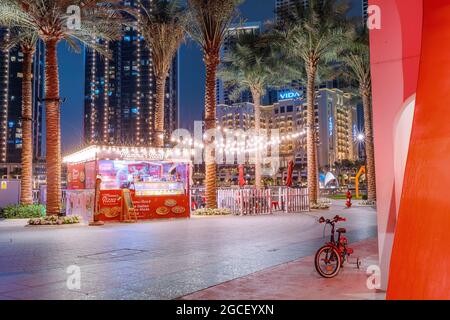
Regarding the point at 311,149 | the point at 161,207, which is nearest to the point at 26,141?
the point at 161,207

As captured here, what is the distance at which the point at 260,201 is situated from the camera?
22297 millimetres

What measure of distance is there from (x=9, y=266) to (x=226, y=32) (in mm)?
16815

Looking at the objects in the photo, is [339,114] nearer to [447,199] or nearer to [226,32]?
[226,32]

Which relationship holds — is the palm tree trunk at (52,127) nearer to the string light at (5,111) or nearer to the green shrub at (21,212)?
the green shrub at (21,212)

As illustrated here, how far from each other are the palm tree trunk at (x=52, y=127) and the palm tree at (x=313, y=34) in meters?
13.5

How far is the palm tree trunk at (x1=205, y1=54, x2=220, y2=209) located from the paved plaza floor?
5.24m

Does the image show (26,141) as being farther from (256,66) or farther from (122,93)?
(122,93)

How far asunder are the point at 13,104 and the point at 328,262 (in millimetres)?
131554

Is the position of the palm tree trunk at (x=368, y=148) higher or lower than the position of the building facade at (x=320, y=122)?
lower

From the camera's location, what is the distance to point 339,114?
153 meters

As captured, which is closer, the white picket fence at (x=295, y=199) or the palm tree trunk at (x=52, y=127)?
the palm tree trunk at (x=52, y=127)

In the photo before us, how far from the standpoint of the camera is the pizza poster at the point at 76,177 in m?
20.5

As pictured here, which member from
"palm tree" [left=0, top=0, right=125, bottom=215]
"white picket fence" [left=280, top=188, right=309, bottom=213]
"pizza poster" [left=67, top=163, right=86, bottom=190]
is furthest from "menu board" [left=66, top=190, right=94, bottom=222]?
"white picket fence" [left=280, top=188, right=309, bottom=213]

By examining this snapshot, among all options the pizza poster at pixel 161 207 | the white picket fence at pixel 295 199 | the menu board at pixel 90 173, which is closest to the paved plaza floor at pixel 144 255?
the pizza poster at pixel 161 207
